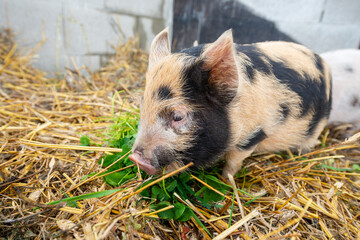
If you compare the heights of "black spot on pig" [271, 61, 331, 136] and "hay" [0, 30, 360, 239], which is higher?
"black spot on pig" [271, 61, 331, 136]

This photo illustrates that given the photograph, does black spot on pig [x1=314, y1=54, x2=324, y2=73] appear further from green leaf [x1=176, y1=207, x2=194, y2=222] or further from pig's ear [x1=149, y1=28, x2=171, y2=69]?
green leaf [x1=176, y1=207, x2=194, y2=222]

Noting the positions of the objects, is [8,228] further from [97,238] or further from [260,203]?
[260,203]

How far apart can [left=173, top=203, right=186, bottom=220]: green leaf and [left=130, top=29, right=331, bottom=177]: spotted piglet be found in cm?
25

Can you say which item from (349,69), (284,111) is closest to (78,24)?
(284,111)

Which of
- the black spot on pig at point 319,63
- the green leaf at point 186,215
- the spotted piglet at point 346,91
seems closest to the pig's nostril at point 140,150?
the green leaf at point 186,215

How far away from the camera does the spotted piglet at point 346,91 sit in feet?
9.25

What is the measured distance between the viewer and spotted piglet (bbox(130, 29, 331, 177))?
4.73ft

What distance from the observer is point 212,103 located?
59.4 inches

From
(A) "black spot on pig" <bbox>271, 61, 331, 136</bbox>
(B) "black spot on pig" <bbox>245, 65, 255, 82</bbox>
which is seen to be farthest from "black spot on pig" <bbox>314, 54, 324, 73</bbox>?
(B) "black spot on pig" <bbox>245, 65, 255, 82</bbox>

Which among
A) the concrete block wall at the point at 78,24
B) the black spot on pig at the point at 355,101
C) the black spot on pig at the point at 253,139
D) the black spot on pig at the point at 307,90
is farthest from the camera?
the concrete block wall at the point at 78,24

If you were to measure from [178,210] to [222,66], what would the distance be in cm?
91

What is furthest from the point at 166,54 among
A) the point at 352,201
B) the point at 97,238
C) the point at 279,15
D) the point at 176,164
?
the point at 279,15

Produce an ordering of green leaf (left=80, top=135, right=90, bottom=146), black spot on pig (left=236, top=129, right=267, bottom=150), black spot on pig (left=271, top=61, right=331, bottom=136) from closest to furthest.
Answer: black spot on pig (left=236, top=129, right=267, bottom=150), black spot on pig (left=271, top=61, right=331, bottom=136), green leaf (left=80, top=135, right=90, bottom=146)

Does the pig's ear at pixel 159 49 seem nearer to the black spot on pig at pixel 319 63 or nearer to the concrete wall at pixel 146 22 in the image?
the black spot on pig at pixel 319 63
